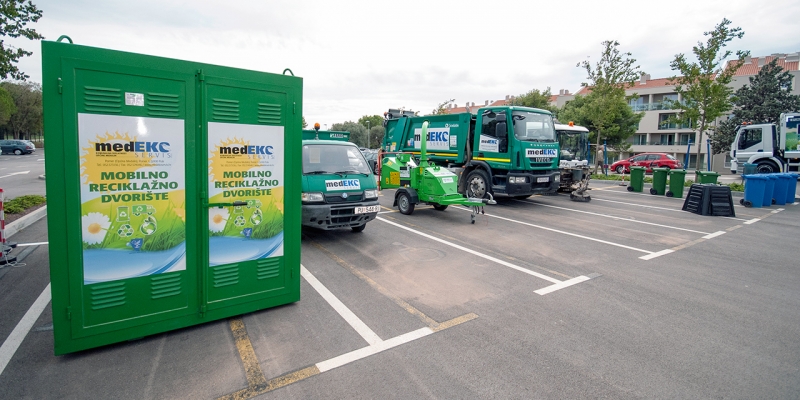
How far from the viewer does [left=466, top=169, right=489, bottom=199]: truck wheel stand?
39.3 feet

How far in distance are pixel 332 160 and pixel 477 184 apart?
6.12 meters

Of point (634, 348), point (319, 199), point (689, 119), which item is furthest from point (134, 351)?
point (689, 119)

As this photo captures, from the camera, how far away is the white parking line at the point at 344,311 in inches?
150

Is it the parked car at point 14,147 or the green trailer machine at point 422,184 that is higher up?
the parked car at point 14,147

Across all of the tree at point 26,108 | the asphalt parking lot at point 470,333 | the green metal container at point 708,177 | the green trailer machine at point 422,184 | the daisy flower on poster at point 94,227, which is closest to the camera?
the asphalt parking lot at point 470,333

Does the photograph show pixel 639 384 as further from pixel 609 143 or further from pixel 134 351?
pixel 609 143

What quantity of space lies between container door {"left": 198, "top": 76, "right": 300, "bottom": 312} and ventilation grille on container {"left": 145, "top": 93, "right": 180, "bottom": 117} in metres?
0.22

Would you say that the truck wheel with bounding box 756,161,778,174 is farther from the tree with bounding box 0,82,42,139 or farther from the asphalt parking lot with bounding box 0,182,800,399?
the tree with bounding box 0,82,42,139

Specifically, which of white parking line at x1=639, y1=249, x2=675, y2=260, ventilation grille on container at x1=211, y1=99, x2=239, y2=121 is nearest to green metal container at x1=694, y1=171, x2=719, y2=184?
white parking line at x1=639, y1=249, x2=675, y2=260

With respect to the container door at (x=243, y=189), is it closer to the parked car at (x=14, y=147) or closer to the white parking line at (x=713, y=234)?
the white parking line at (x=713, y=234)

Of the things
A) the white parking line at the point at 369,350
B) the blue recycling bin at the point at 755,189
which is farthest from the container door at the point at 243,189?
the blue recycling bin at the point at 755,189

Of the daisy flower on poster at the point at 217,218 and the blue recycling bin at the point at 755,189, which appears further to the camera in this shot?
the blue recycling bin at the point at 755,189

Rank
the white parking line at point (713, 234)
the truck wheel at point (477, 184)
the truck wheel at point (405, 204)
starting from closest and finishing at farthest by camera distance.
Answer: the white parking line at point (713, 234), the truck wheel at point (405, 204), the truck wheel at point (477, 184)

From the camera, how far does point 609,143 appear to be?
112 ft
